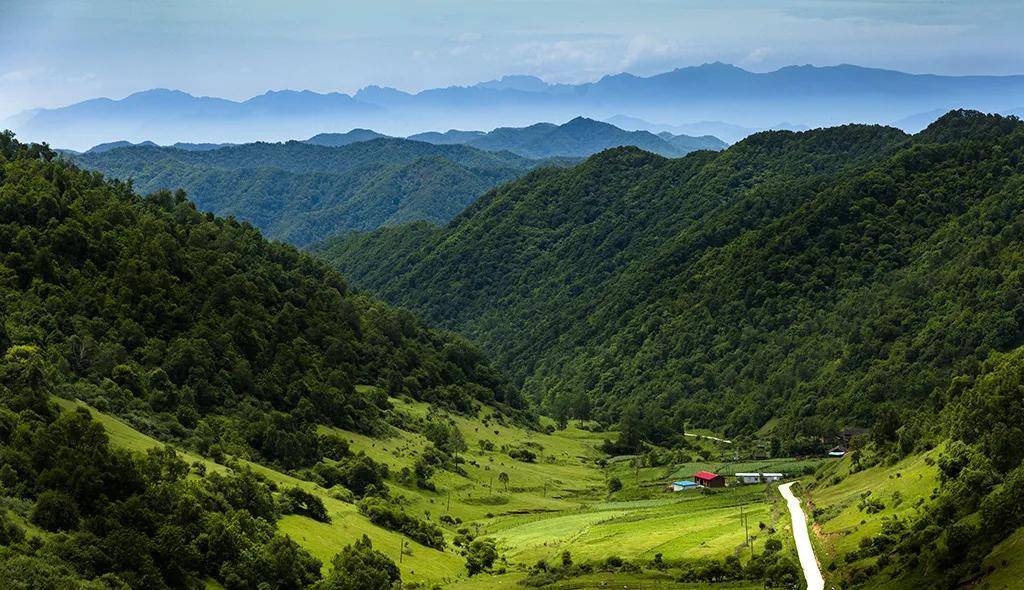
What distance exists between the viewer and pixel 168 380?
4441 inches

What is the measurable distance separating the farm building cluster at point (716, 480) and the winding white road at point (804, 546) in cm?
2312

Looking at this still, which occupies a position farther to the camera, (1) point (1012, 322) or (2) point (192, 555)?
(1) point (1012, 322)

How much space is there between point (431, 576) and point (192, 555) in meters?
24.1

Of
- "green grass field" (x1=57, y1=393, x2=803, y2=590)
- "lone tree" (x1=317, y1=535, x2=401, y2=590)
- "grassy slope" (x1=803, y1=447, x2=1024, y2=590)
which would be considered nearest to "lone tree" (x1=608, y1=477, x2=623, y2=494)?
"green grass field" (x1=57, y1=393, x2=803, y2=590)

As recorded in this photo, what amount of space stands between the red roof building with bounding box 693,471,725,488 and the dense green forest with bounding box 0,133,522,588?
3982cm

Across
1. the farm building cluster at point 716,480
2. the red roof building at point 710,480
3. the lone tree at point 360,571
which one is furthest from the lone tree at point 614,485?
the lone tree at point 360,571

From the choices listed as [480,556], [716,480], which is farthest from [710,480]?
[480,556]

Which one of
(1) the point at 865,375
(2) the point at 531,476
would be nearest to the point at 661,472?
(2) the point at 531,476

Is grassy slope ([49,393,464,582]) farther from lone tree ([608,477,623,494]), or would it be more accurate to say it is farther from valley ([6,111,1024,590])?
lone tree ([608,477,623,494])

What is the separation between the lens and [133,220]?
146000 millimetres

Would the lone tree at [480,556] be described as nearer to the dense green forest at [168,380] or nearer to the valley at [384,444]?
the valley at [384,444]

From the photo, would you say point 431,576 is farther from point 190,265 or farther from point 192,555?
point 190,265

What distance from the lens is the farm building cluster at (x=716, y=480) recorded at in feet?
427

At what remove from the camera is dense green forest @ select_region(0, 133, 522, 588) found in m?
64.8
